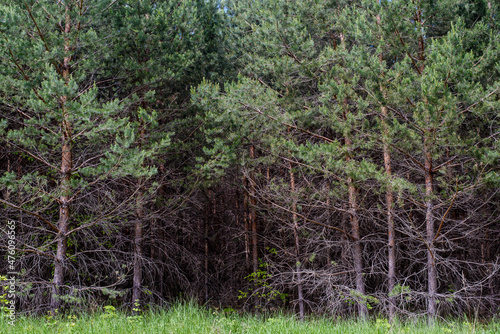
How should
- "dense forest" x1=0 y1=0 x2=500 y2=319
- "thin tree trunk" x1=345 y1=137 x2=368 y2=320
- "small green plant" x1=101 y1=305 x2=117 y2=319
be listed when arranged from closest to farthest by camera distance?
"small green plant" x1=101 y1=305 x2=117 y2=319 → "dense forest" x1=0 y1=0 x2=500 y2=319 → "thin tree trunk" x1=345 y1=137 x2=368 y2=320

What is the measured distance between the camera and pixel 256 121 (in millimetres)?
7270

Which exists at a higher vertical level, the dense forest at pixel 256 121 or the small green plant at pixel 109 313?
the dense forest at pixel 256 121

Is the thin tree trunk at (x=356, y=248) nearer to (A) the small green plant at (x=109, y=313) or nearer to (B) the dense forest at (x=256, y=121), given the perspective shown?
(B) the dense forest at (x=256, y=121)

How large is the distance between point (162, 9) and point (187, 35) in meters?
0.72

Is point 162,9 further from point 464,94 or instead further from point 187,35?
point 464,94

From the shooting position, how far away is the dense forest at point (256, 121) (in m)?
5.32

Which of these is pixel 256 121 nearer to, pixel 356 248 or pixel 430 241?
→ pixel 356 248

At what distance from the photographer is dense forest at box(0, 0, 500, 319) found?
5.32m

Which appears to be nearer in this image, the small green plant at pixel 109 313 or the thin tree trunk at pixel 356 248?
the small green plant at pixel 109 313

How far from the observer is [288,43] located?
716 cm

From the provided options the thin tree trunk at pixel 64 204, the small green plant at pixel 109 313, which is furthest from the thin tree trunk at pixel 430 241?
the thin tree trunk at pixel 64 204

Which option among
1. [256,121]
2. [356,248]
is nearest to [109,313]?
[256,121]

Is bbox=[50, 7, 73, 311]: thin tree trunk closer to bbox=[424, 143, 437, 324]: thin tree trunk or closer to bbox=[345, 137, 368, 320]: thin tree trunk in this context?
bbox=[345, 137, 368, 320]: thin tree trunk

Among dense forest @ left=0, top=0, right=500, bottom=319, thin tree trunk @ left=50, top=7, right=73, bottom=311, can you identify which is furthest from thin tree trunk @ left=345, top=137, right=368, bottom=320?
thin tree trunk @ left=50, top=7, right=73, bottom=311
